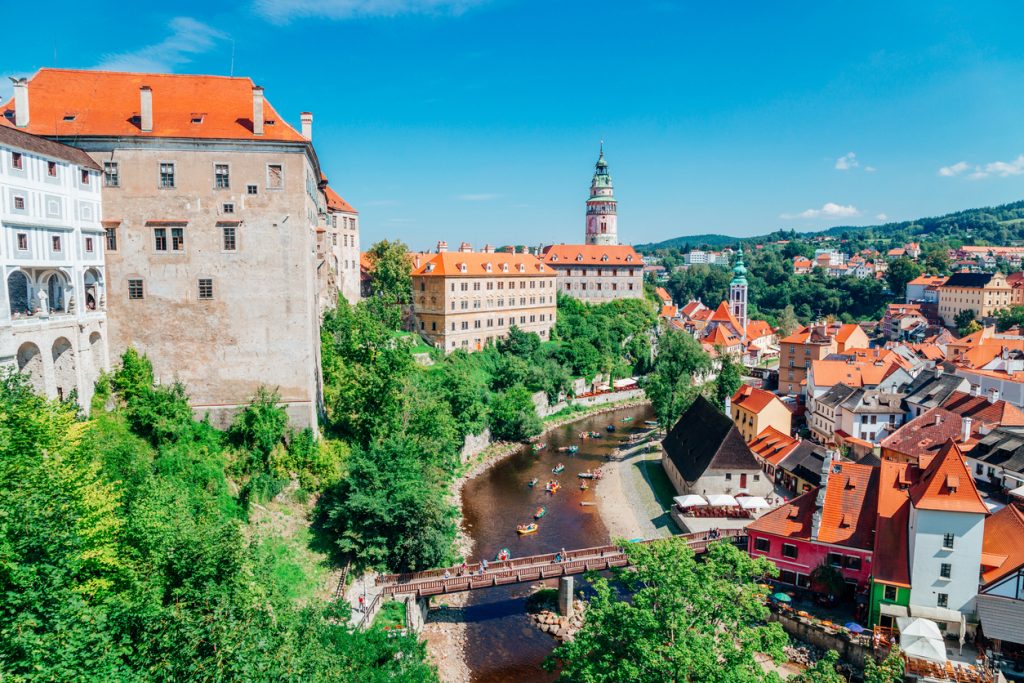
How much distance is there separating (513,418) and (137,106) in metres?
28.8

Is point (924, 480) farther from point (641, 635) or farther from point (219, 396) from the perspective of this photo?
point (219, 396)

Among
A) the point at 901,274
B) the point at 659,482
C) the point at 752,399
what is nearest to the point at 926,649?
the point at 659,482

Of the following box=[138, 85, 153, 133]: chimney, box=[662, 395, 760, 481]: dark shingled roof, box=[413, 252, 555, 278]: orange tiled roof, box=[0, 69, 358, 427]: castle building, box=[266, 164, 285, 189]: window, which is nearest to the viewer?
box=[138, 85, 153, 133]: chimney

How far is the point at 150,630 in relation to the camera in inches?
452

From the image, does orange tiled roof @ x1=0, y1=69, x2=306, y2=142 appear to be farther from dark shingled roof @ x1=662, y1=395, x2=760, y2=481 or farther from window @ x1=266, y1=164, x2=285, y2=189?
dark shingled roof @ x1=662, y1=395, x2=760, y2=481

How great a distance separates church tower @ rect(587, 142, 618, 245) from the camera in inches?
3541

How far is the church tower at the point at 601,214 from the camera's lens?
89.9 metres

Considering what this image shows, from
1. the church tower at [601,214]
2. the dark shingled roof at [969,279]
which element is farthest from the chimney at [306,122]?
the dark shingled roof at [969,279]

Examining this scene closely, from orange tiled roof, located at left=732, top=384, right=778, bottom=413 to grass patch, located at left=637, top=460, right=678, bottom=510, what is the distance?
6.58 metres

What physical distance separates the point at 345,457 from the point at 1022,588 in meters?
→ 24.6

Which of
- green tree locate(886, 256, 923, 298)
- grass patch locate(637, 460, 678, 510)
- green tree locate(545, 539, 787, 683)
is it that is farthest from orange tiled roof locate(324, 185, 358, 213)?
green tree locate(886, 256, 923, 298)

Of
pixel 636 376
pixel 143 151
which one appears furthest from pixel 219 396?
pixel 636 376

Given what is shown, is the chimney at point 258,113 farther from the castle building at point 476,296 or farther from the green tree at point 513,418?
the castle building at point 476,296

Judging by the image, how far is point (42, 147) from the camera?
2016 centimetres
